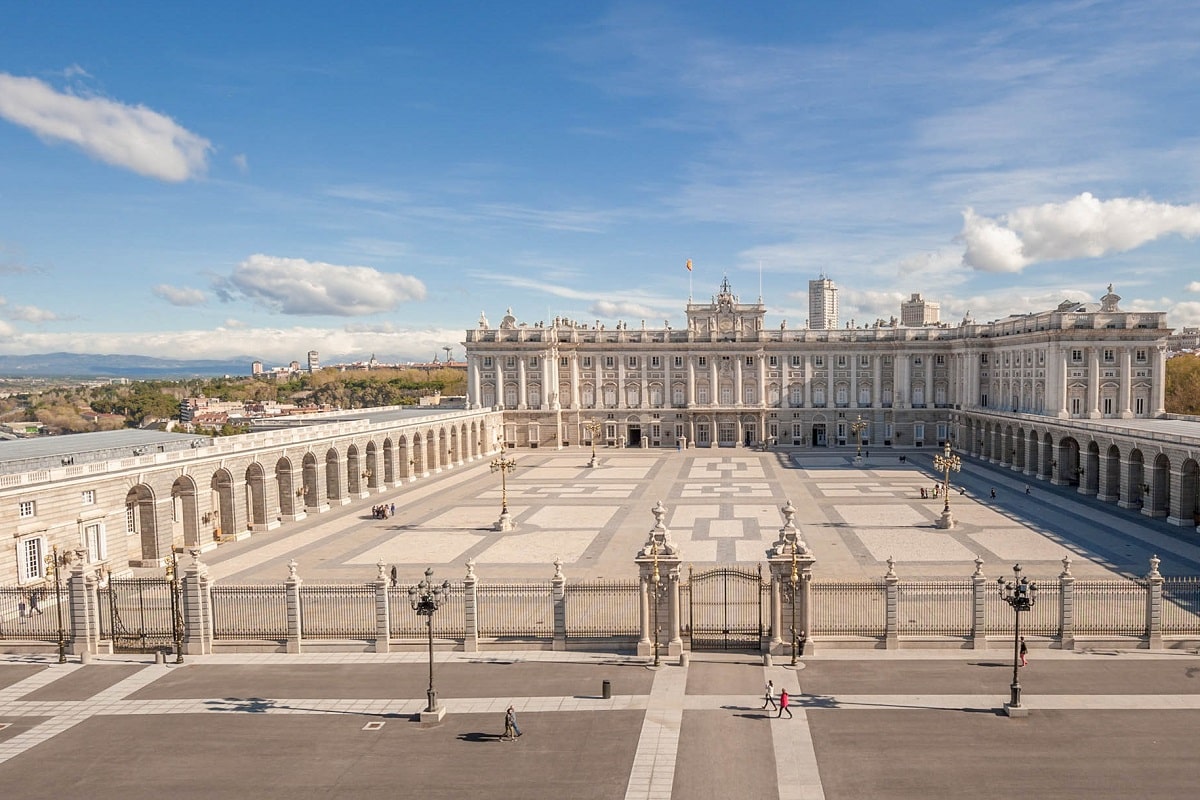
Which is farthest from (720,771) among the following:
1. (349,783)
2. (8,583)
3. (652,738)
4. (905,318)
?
(905,318)

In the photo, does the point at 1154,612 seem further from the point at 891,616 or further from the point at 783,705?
the point at 783,705

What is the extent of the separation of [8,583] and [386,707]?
2085 cm

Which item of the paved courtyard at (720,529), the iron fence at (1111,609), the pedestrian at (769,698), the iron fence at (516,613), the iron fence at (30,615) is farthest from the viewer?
the paved courtyard at (720,529)

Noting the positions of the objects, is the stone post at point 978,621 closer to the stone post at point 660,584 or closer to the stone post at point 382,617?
the stone post at point 660,584

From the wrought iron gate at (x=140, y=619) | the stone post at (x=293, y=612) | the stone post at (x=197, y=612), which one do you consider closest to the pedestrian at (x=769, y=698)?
the stone post at (x=293, y=612)

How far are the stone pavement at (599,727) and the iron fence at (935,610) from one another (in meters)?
1.23

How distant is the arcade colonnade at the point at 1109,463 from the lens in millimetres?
44500

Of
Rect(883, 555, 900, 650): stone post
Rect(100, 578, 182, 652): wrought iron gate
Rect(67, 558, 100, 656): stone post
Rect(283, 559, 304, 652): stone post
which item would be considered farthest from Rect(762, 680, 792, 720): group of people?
Rect(67, 558, 100, 656): stone post

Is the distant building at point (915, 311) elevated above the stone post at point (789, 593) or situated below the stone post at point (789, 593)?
Answer: above

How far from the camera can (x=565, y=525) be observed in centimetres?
4775

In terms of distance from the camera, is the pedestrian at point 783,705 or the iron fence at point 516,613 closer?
the pedestrian at point 783,705

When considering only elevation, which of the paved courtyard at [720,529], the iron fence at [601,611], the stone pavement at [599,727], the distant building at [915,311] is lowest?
the paved courtyard at [720,529]

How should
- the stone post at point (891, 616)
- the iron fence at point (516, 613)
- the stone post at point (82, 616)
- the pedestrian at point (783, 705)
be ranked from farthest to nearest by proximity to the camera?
1. the stone post at point (82, 616)
2. the iron fence at point (516, 613)
3. the stone post at point (891, 616)
4. the pedestrian at point (783, 705)

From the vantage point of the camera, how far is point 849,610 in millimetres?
28578
